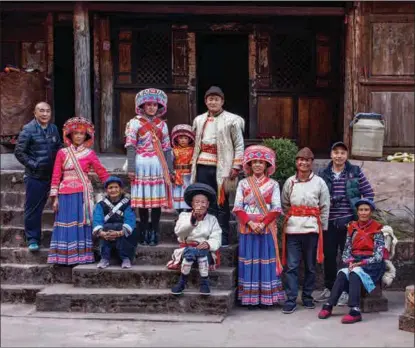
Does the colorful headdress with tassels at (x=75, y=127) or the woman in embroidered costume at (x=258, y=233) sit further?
the colorful headdress with tassels at (x=75, y=127)

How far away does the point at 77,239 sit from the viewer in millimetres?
9570

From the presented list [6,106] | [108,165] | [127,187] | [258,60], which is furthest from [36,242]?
[258,60]

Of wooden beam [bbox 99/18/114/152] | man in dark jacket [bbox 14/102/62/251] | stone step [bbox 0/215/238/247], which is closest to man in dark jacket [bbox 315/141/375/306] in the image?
stone step [bbox 0/215/238/247]

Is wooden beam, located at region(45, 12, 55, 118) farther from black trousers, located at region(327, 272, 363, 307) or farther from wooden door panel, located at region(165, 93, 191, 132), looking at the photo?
black trousers, located at region(327, 272, 363, 307)

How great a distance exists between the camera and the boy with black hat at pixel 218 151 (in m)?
9.53

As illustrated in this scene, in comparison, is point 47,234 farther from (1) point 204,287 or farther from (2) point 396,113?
(2) point 396,113

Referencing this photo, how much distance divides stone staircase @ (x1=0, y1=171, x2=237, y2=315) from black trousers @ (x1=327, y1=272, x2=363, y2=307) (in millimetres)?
1079

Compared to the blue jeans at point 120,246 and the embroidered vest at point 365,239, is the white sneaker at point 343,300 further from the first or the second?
the blue jeans at point 120,246

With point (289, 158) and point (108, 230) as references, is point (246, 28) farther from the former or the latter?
point (108, 230)

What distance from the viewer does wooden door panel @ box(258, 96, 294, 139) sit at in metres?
14.0

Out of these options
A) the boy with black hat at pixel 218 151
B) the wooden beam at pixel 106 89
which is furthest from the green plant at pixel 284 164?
the wooden beam at pixel 106 89

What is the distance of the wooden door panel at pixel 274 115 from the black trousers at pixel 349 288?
5332 mm

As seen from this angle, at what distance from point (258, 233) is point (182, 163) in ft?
4.21

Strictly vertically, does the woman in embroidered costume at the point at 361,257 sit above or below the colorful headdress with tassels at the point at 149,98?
below
